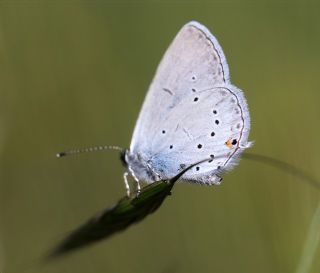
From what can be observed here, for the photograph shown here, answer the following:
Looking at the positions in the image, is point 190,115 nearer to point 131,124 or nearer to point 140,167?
point 140,167

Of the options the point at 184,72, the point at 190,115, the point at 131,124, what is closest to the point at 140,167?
the point at 190,115

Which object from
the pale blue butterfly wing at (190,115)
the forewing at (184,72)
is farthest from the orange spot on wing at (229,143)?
the forewing at (184,72)

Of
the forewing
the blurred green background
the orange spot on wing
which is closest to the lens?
the orange spot on wing

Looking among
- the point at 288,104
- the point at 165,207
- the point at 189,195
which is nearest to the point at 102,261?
the point at 165,207

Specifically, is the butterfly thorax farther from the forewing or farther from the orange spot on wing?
the orange spot on wing

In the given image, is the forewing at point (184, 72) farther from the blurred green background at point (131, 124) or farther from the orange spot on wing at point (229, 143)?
the blurred green background at point (131, 124)

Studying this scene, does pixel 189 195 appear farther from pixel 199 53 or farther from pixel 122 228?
pixel 122 228

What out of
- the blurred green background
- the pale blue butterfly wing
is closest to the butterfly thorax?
the pale blue butterfly wing

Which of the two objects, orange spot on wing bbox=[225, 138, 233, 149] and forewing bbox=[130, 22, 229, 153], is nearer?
orange spot on wing bbox=[225, 138, 233, 149]
